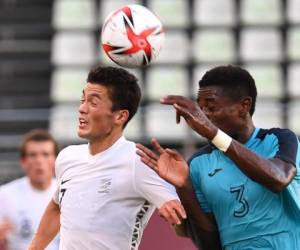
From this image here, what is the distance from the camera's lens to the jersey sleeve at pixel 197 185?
17.4 feet

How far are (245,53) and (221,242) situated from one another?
9952mm

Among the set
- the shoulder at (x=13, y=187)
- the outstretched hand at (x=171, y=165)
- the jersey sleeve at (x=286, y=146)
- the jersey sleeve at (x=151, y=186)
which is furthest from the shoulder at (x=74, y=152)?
the shoulder at (x=13, y=187)

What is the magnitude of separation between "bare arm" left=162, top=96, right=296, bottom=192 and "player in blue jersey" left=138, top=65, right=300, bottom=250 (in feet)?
0.16

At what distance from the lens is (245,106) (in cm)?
519

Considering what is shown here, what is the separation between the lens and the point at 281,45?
15078 millimetres

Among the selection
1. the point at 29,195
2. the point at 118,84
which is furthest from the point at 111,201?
the point at 29,195

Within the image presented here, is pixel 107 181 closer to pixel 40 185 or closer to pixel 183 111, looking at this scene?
pixel 183 111

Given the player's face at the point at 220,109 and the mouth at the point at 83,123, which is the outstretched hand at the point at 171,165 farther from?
the mouth at the point at 83,123

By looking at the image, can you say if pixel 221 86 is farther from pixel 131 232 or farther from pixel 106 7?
pixel 106 7

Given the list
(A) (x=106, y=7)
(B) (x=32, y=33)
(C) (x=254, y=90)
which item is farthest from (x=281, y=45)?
(C) (x=254, y=90)

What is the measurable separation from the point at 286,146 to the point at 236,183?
0.32 metres

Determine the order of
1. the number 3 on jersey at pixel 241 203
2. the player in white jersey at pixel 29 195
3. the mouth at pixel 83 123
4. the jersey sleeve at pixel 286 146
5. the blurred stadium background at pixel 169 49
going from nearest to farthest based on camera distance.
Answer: the jersey sleeve at pixel 286 146
the number 3 on jersey at pixel 241 203
the mouth at pixel 83 123
the player in white jersey at pixel 29 195
the blurred stadium background at pixel 169 49

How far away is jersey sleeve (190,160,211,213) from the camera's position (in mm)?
5297

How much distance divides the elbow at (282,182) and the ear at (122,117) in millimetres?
1125
